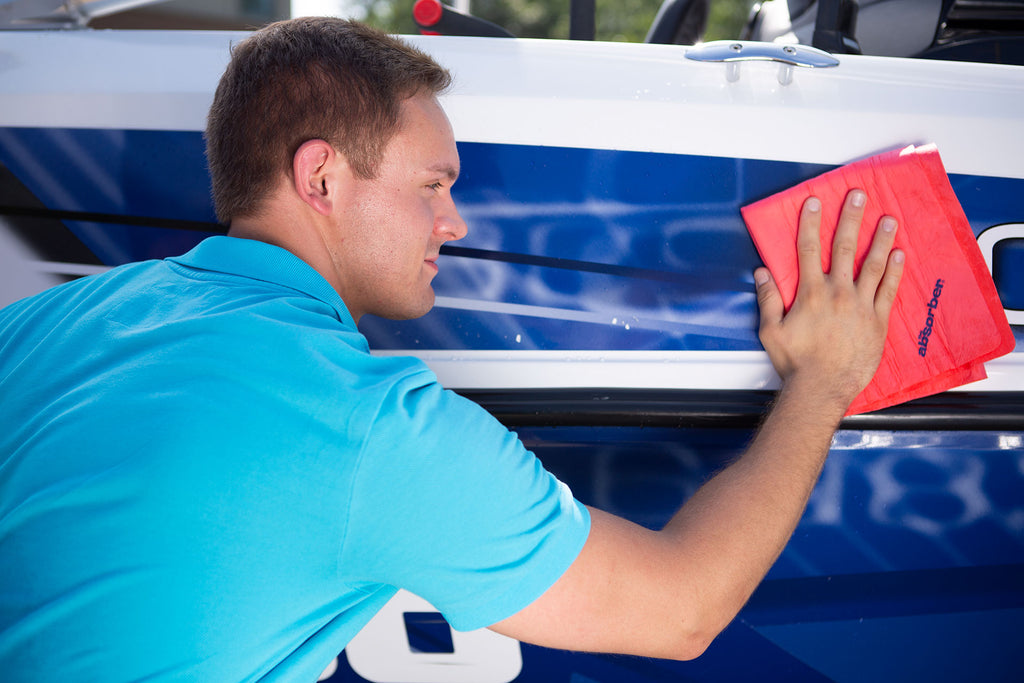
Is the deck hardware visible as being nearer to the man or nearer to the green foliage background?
the man

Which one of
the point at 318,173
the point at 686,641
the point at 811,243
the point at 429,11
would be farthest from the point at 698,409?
the point at 429,11

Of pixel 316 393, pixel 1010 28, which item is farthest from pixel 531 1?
pixel 316 393

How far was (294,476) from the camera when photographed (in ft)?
2.50

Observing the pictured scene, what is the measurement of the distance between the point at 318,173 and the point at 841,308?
760mm

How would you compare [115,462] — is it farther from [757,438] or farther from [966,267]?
[966,267]

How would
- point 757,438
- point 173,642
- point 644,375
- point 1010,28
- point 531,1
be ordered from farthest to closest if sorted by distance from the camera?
point 531,1
point 1010,28
point 644,375
point 757,438
point 173,642

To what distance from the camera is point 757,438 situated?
108cm

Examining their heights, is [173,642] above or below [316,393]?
below

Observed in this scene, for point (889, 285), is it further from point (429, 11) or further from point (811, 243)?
point (429, 11)

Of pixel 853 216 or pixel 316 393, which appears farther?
pixel 853 216

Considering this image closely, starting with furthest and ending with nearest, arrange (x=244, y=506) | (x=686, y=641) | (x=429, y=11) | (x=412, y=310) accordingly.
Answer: (x=429, y=11), (x=412, y=310), (x=686, y=641), (x=244, y=506)

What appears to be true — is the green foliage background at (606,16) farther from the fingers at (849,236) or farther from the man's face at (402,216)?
the man's face at (402,216)

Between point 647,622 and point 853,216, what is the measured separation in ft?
2.18

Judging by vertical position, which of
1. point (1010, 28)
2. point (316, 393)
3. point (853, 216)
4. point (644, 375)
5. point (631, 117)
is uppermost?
point (1010, 28)
